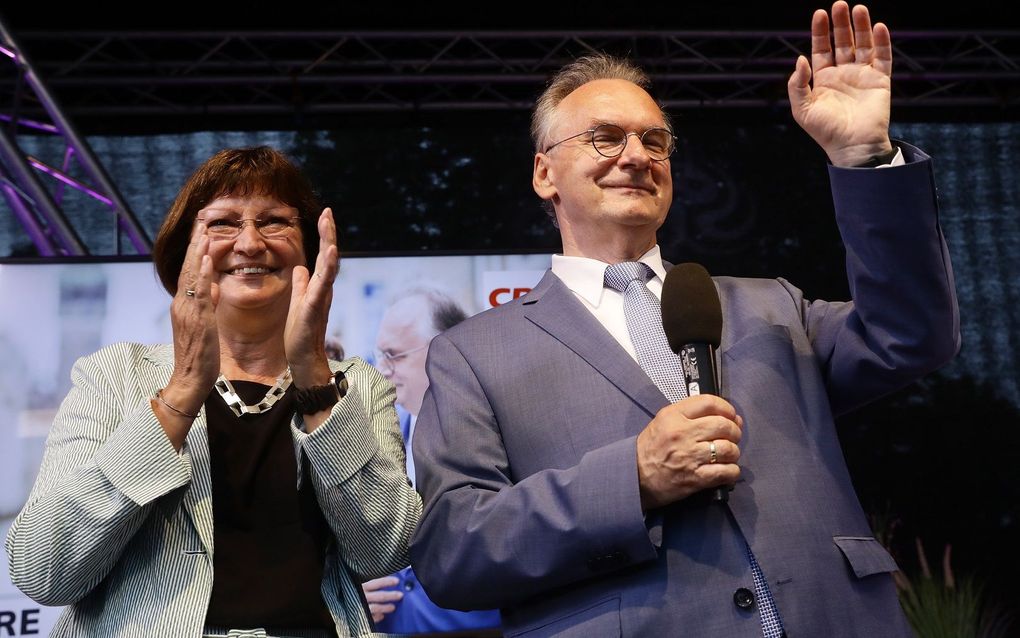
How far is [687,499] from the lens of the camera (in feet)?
6.18

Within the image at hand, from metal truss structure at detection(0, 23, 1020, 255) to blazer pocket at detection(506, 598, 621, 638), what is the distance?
4.16 meters

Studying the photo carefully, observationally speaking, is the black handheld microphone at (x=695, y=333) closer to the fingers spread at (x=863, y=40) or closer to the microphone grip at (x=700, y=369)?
the microphone grip at (x=700, y=369)

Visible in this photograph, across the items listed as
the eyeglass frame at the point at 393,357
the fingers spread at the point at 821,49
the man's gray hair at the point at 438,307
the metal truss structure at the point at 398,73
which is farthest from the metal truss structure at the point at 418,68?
the fingers spread at the point at 821,49

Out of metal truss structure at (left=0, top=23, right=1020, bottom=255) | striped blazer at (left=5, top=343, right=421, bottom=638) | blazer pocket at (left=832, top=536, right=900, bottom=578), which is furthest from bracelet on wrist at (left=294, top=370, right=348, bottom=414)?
metal truss structure at (left=0, top=23, right=1020, bottom=255)

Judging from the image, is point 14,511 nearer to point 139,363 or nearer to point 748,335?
point 139,363

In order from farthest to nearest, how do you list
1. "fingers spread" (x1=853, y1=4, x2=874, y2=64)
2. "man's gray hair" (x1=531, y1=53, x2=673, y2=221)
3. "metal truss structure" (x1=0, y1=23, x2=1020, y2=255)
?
"metal truss structure" (x1=0, y1=23, x2=1020, y2=255)
"man's gray hair" (x1=531, y1=53, x2=673, y2=221)
"fingers spread" (x1=853, y1=4, x2=874, y2=64)

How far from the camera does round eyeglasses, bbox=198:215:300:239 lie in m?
2.25

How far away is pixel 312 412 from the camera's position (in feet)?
6.48

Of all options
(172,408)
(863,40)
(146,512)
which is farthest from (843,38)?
(146,512)

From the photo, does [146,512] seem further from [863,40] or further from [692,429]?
[863,40]

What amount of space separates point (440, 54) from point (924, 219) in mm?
4113

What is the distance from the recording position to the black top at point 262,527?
1.90 meters

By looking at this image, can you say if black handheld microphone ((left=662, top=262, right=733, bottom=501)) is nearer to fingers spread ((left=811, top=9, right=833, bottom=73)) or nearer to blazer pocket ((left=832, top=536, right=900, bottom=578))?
blazer pocket ((left=832, top=536, right=900, bottom=578))

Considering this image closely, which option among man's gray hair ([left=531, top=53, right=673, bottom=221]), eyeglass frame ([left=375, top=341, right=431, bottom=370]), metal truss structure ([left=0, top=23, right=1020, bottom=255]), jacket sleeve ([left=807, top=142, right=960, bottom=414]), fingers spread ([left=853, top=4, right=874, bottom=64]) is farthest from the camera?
metal truss structure ([left=0, top=23, right=1020, bottom=255])
